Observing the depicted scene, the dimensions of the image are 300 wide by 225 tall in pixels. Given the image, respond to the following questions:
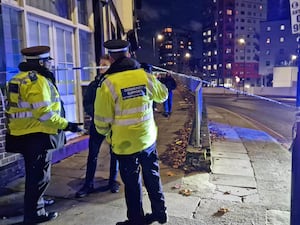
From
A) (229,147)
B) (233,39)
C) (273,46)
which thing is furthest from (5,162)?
(233,39)

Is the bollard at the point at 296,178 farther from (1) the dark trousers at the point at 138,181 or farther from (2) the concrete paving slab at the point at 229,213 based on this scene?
(1) the dark trousers at the point at 138,181

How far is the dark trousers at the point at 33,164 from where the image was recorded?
3406 mm

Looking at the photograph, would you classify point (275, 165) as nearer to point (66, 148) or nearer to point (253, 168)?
point (253, 168)

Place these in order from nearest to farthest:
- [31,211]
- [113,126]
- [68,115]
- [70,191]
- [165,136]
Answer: [113,126]
[31,211]
[70,191]
[68,115]
[165,136]

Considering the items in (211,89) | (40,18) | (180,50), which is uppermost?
(180,50)

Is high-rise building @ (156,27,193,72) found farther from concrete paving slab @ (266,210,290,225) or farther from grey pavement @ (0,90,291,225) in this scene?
concrete paving slab @ (266,210,290,225)

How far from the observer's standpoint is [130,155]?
315 centimetres

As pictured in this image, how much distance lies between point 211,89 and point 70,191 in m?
45.9

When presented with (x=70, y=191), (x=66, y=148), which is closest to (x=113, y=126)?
(x=70, y=191)

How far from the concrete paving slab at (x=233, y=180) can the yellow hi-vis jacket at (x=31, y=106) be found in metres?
2.66

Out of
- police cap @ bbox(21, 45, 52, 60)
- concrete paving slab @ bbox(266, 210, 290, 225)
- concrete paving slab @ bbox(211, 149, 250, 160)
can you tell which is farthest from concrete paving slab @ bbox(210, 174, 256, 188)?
police cap @ bbox(21, 45, 52, 60)

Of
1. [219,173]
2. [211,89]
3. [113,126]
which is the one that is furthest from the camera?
[211,89]

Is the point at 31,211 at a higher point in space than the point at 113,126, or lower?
lower

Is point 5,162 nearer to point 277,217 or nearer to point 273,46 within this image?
point 277,217
